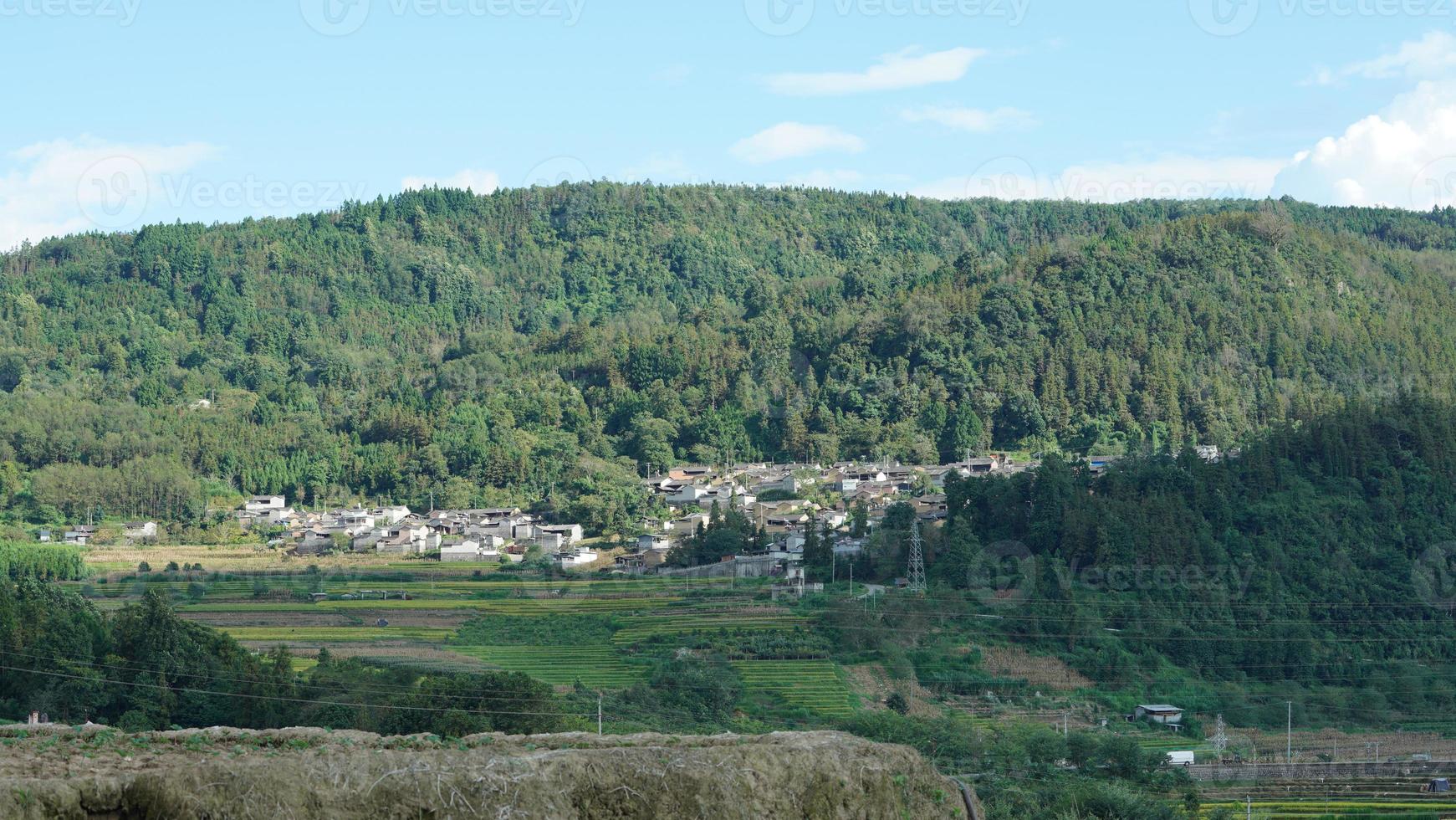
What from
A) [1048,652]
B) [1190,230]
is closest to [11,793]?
[1048,652]

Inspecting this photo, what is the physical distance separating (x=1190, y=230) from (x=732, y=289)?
4168 cm

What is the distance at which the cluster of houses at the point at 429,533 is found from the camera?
49.3 m

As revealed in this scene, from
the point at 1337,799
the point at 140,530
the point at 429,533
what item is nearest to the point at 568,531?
the point at 429,533

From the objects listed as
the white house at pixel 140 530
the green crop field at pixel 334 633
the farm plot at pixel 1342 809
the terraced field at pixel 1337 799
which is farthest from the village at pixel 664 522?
the farm plot at pixel 1342 809

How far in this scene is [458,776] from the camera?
376 inches

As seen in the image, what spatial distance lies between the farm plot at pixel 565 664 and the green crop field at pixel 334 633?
2.03m

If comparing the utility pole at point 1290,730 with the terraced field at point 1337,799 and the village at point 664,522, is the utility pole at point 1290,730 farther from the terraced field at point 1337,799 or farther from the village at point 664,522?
the village at point 664,522

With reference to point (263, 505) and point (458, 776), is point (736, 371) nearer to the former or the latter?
point (263, 505)

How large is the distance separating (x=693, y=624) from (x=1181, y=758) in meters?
12.9

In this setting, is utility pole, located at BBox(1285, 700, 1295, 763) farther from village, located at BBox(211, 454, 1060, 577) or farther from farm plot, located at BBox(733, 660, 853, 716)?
village, located at BBox(211, 454, 1060, 577)

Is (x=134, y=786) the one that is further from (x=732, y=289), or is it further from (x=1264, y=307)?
(x=732, y=289)

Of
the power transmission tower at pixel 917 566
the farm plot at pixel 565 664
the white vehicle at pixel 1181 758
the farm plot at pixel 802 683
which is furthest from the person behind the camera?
the power transmission tower at pixel 917 566

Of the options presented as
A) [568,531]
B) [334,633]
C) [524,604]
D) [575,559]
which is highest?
[568,531]

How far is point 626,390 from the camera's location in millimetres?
69438
